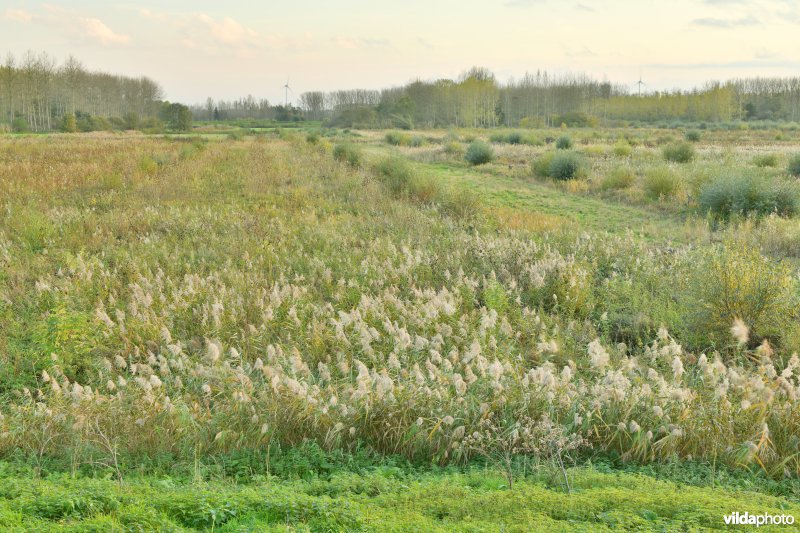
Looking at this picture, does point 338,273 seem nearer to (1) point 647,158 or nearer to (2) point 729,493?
(2) point 729,493

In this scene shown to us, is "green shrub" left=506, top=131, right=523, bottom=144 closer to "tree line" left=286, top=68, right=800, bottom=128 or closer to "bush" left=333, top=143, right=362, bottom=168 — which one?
"bush" left=333, top=143, right=362, bottom=168

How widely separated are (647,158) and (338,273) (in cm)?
1998

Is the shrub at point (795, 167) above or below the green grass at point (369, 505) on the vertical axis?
above

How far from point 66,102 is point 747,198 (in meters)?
86.3

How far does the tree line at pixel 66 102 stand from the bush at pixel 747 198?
56.1 metres

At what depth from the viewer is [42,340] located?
6.99 meters

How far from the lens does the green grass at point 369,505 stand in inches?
127

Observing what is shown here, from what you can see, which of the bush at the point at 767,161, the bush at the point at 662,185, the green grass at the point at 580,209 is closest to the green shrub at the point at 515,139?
the bush at the point at 767,161

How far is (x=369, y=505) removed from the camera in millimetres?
3547

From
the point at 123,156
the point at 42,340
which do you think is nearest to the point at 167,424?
the point at 42,340

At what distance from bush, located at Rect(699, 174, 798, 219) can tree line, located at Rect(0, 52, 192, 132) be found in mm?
56094

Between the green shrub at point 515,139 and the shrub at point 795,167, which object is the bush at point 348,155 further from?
the green shrub at point 515,139

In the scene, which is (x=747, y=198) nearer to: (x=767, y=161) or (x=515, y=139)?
(x=767, y=161)

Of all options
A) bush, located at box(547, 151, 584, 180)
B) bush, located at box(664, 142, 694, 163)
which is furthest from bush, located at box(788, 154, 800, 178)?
bush, located at box(547, 151, 584, 180)
